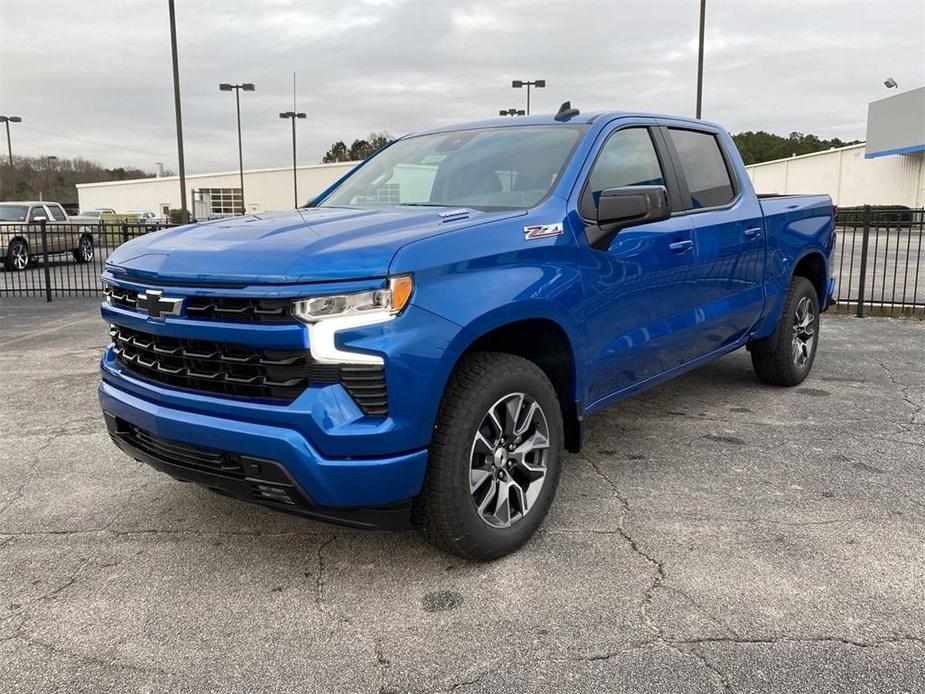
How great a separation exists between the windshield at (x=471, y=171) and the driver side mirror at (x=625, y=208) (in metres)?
0.29

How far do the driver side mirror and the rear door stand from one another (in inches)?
37.0

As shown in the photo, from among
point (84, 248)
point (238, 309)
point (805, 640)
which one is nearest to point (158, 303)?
point (238, 309)

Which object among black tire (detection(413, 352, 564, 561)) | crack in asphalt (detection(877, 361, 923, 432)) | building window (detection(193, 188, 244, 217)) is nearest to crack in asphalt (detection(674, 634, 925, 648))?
black tire (detection(413, 352, 564, 561))

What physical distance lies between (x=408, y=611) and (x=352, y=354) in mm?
1015

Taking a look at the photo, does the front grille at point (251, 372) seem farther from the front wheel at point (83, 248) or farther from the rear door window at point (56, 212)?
the rear door window at point (56, 212)

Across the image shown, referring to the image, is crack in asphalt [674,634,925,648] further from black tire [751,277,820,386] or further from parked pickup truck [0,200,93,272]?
parked pickup truck [0,200,93,272]

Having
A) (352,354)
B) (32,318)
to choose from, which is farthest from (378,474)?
(32,318)

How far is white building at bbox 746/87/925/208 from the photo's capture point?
38.4 m

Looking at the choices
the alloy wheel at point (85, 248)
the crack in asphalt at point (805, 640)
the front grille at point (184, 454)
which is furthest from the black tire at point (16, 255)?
the crack in asphalt at point (805, 640)

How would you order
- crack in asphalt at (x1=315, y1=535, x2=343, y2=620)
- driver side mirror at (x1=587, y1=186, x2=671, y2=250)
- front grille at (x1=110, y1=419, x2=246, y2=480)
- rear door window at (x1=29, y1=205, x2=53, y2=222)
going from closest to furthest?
front grille at (x1=110, y1=419, x2=246, y2=480), crack in asphalt at (x1=315, y1=535, x2=343, y2=620), driver side mirror at (x1=587, y1=186, x2=671, y2=250), rear door window at (x1=29, y1=205, x2=53, y2=222)

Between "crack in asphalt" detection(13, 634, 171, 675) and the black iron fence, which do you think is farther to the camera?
Result: the black iron fence

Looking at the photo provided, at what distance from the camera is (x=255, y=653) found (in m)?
2.60

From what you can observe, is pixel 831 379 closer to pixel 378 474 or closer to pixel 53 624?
pixel 378 474

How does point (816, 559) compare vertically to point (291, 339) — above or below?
below
